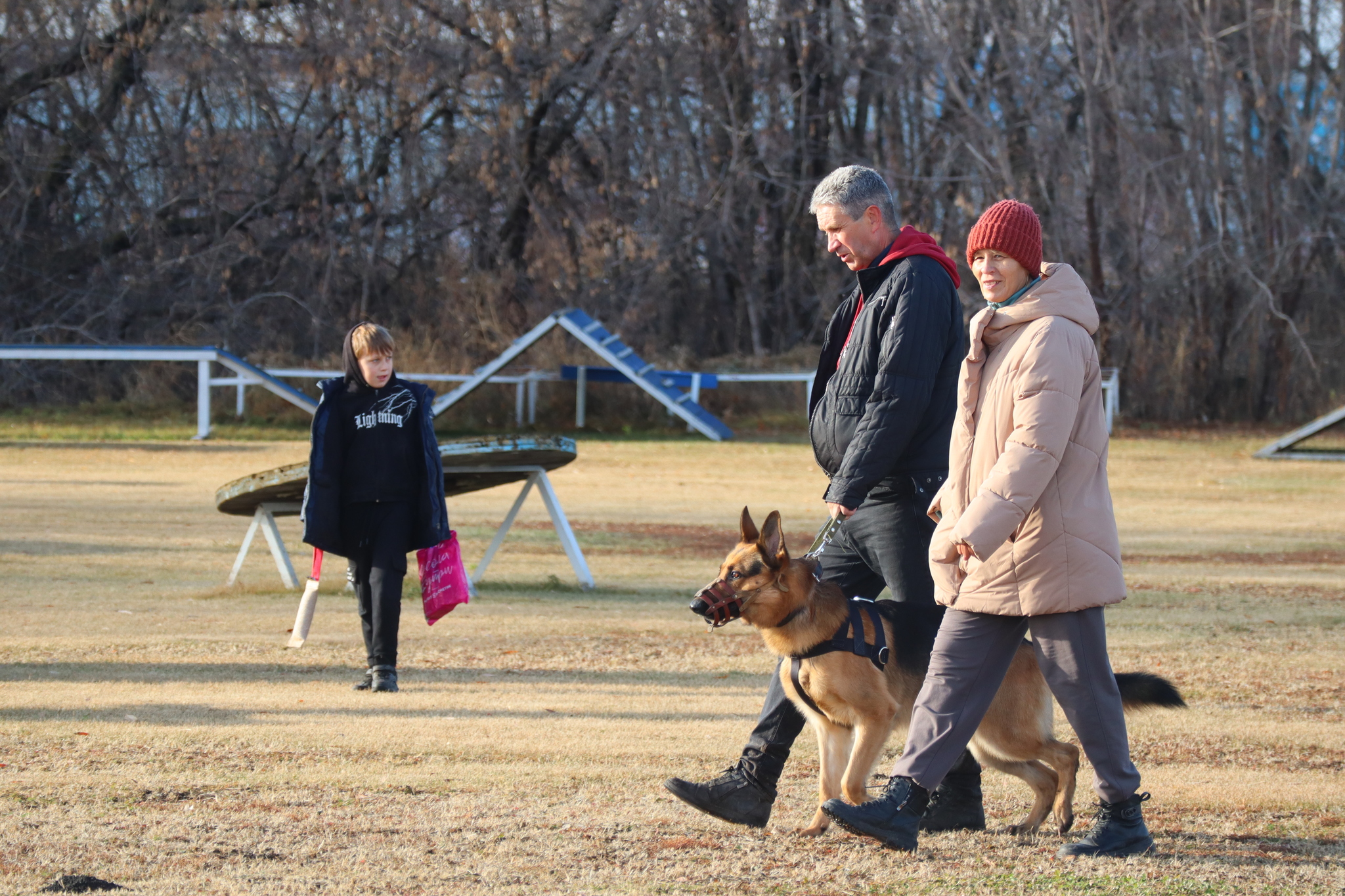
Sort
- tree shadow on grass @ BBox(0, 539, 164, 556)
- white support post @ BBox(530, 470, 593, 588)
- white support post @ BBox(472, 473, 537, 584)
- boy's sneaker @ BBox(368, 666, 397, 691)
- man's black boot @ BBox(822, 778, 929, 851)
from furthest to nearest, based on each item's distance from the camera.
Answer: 1. tree shadow on grass @ BBox(0, 539, 164, 556)
2. white support post @ BBox(530, 470, 593, 588)
3. white support post @ BBox(472, 473, 537, 584)
4. boy's sneaker @ BBox(368, 666, 397, 691)
5. man's black boot @ BBox(822, 778, 929, 851)

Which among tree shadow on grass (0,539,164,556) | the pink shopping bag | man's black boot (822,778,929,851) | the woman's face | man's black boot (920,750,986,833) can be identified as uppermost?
the woman's face

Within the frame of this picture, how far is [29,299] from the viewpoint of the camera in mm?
29141

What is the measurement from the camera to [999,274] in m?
3.91

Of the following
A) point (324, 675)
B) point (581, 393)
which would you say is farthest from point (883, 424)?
point (581, 393)

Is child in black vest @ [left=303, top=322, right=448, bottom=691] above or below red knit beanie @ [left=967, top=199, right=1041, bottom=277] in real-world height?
below

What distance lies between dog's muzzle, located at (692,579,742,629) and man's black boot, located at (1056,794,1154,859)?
1.14 m

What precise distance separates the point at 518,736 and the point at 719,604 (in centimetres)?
169

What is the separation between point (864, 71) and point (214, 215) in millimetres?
14013

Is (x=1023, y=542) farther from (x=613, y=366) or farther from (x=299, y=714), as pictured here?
(x=613, y=366)

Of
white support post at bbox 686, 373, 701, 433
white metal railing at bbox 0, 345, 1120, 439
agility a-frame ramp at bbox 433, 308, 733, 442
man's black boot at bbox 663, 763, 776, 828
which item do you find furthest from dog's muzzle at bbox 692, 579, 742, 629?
white support post at bbox 686, 373, 701, 433

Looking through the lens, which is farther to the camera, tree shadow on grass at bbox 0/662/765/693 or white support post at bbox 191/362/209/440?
white support post at bbox 191/362/209/440

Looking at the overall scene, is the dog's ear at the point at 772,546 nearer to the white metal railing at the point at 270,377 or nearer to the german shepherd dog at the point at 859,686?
the german shepherd dog at the point at 859,686

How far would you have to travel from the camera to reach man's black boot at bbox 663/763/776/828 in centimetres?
425

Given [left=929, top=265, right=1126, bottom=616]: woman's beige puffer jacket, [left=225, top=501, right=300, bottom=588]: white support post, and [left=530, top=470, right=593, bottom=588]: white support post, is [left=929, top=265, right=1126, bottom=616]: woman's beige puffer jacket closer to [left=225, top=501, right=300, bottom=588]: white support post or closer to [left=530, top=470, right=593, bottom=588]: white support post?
[left=225, top=501, right=300, bottom=588]: white support post
